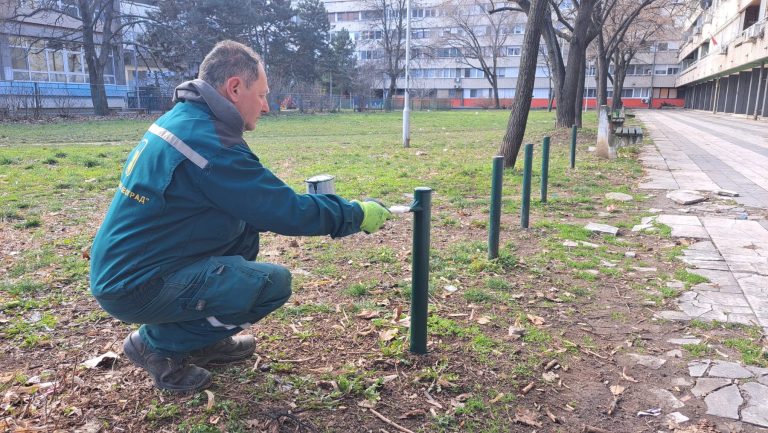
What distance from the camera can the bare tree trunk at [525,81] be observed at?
9984 millimetres

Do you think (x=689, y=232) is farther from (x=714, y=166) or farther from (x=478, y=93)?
(x=478, y=93)

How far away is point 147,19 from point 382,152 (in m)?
25.1

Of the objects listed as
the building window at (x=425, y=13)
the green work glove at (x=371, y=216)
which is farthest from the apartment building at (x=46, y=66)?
the building window at (x=425, y=13)

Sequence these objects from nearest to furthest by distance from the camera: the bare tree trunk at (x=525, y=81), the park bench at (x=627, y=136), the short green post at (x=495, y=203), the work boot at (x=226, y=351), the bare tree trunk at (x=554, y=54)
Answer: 1. the work boot at (x=226, y=351)
2. the short green post at (x=495, y=203)
3. the bare tree trunk at (x=525, y=81)
4. the park bench at (x=627, y=136)
5. the bare tree trunk at (x=554, y=54)

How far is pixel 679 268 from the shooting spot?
17.3 ft

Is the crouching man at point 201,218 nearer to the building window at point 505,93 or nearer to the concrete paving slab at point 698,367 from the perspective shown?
the concrete paving slab at point 698,367

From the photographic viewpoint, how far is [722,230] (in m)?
6.62

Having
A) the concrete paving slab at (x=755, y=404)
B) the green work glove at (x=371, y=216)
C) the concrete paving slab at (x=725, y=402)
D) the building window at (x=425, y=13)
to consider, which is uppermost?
the building window at (x=425, y=13)

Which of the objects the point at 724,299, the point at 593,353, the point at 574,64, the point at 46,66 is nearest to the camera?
the point at 593,353

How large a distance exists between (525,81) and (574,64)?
9.96 m

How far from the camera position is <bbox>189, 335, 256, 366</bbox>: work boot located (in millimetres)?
3188

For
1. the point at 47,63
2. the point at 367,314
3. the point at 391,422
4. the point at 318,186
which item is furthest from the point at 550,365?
the point at 47,63

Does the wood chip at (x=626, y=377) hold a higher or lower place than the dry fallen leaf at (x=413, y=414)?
lower

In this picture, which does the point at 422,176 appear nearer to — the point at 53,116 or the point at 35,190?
the point at 35,190
